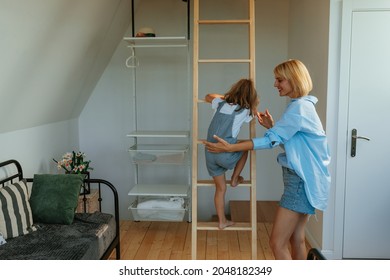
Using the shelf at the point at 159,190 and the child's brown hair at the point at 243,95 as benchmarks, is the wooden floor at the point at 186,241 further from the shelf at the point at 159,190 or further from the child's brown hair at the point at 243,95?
the child's brown hair at the point at 243,95

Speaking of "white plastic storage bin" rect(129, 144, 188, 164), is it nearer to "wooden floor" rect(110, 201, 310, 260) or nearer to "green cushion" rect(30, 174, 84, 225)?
"wooden floor" rect(110, 201, 310, 260)

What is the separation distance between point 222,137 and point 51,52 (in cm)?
134

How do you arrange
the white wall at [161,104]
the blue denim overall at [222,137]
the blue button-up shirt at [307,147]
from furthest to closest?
the white wall at [161,104]
the blue denim overall at [222,137]
the blue button-up shirt at [307,147]

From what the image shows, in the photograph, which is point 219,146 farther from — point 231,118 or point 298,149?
point 298,149

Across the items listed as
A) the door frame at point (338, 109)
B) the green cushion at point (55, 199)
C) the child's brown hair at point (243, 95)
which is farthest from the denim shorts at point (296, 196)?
the green cushion at point (55, 199)

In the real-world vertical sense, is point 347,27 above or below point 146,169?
above

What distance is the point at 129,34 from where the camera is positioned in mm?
3838

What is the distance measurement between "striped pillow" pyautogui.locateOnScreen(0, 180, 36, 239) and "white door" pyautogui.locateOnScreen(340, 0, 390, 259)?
2287 millimetres

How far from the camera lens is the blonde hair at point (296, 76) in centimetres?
186

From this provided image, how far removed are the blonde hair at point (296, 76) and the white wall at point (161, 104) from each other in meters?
2.00

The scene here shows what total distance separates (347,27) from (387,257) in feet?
5.86
